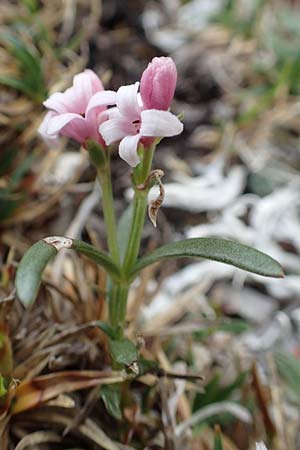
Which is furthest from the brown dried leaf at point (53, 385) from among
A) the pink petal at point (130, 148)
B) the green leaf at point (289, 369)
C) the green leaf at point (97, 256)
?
the green leaf at point (289, 369)

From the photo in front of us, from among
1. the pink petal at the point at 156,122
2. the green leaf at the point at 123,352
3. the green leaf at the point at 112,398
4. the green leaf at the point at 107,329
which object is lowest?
the green leaf at the point at 112,398

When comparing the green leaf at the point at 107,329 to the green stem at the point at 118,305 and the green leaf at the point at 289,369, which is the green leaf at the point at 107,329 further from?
the green leaf at the point at 289,369

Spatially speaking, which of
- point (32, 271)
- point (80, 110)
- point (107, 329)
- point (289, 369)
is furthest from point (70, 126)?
point (289, 369)

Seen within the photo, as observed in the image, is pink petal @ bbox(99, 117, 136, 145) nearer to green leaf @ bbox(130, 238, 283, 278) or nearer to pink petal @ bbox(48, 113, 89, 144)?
pink petal @ bbox(48, 113, 89, 144)

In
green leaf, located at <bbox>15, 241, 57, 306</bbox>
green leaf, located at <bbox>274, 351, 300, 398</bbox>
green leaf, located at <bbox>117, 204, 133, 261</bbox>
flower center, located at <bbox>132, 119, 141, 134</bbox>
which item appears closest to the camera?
green leaf, located at <bbox>15, 241, 57, 306</bbox>

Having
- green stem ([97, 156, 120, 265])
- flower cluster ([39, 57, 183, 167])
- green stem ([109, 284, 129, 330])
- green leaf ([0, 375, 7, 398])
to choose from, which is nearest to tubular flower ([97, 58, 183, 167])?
flower cluster ([39, 57, 183, 167])

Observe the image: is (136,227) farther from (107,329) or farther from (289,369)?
(289,369)

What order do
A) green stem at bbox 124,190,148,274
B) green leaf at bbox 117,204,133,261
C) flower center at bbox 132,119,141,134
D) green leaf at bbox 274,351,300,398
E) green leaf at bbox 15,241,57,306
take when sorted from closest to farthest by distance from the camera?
green leaf at bbox 15,241,57,306 → flower center at bbox 132,119,141,134 → green stem at bbox 124,190,148,274 → green leaf at bbox 117,204,133,261 → green leaf at bbox 274,351,300,398

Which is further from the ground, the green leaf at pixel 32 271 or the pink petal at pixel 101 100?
the pink petal at pixel 101 100
